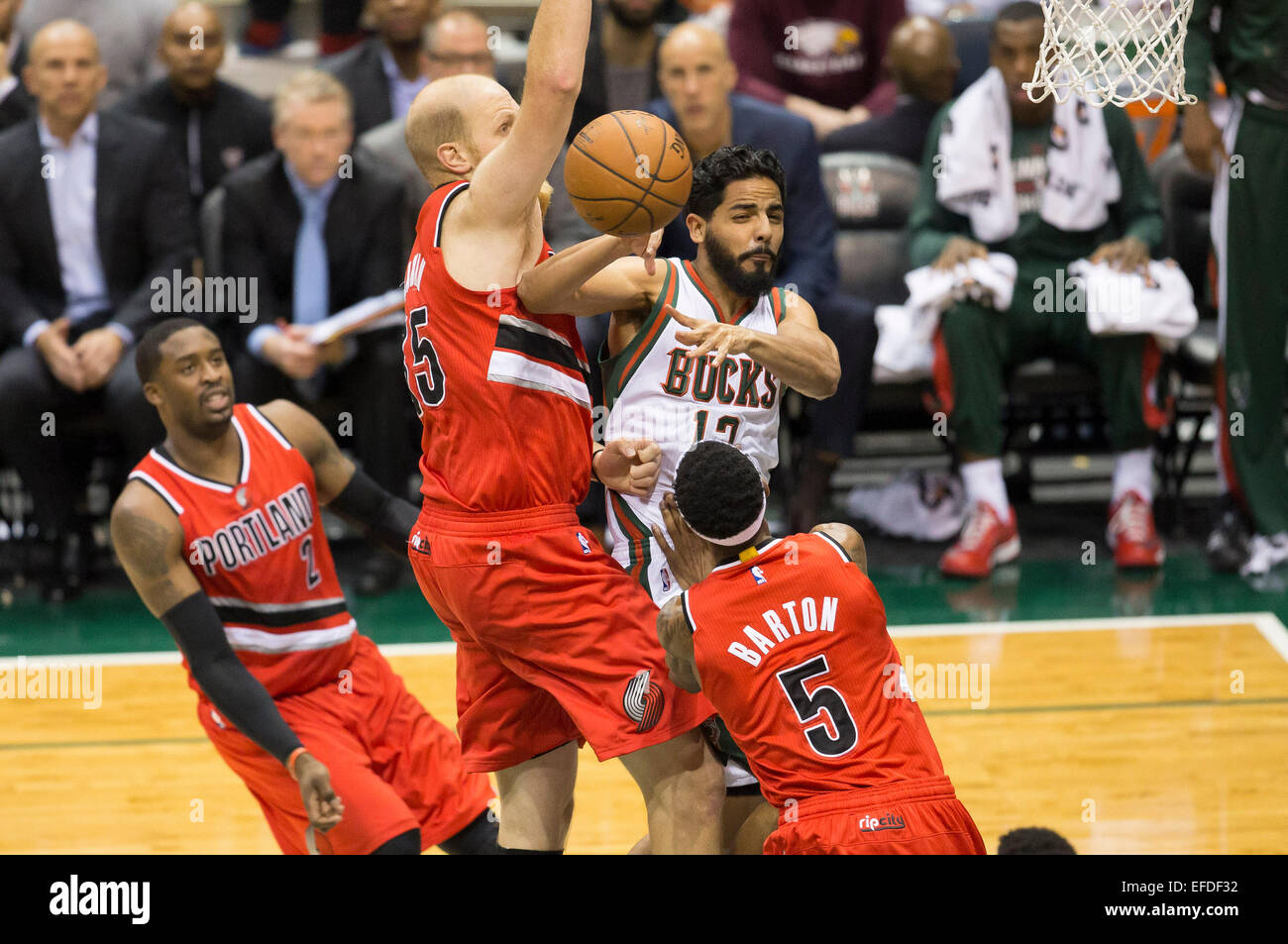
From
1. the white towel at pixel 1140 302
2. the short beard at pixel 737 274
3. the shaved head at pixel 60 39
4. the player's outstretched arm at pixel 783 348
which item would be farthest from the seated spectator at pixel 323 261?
the player's outstretched arm at pixel 783 348

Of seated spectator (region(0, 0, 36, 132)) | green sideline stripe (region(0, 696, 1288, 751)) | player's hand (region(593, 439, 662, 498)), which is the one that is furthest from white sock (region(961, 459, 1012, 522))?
seated spectator (region(0, 0, 36, 132))

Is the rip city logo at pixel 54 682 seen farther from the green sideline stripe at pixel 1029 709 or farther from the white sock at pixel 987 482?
the white sock at pixel 987 482

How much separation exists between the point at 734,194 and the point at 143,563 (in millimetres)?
1788

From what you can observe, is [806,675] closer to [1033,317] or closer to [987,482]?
[987,482]

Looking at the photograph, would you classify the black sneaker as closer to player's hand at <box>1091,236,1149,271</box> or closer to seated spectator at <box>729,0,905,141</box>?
player's hand at <box>1091,236,1149,271</box>

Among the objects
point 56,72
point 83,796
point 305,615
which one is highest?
point 56,72

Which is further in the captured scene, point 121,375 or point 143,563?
point 121,375

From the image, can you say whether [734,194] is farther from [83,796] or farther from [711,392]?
[83,796]

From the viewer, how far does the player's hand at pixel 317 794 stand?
385cm

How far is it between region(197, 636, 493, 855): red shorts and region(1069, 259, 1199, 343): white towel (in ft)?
12.8

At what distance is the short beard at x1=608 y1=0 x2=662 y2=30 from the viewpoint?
A: 7629mm
